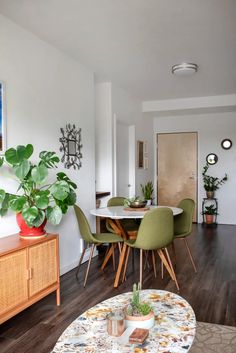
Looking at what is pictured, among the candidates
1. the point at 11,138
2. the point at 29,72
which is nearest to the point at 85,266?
the point at 11,138

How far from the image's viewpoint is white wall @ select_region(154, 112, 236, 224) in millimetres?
7117

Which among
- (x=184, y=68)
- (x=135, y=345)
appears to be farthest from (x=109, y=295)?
(x=184, y=68)

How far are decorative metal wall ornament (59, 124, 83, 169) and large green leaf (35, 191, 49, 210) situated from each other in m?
1.27

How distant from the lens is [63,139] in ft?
13.1

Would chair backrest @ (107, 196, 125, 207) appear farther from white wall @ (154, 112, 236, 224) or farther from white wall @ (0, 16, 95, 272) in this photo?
white wall @ (154, 112, 236, 224)

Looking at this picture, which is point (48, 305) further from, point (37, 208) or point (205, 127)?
point (205, 127)

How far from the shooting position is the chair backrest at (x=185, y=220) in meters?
3.98

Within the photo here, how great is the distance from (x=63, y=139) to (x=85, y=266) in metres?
1.64

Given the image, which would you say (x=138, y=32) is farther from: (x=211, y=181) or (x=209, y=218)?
(x=209, y=218)

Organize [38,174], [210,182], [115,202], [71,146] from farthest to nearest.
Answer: [210,182] → [115,202] → [71,146] → [38,174]

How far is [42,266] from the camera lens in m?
2.85

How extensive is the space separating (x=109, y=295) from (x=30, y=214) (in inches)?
48.4

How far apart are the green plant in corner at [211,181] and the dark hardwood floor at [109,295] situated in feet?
7.39

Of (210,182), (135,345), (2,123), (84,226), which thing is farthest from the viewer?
(210,182)
